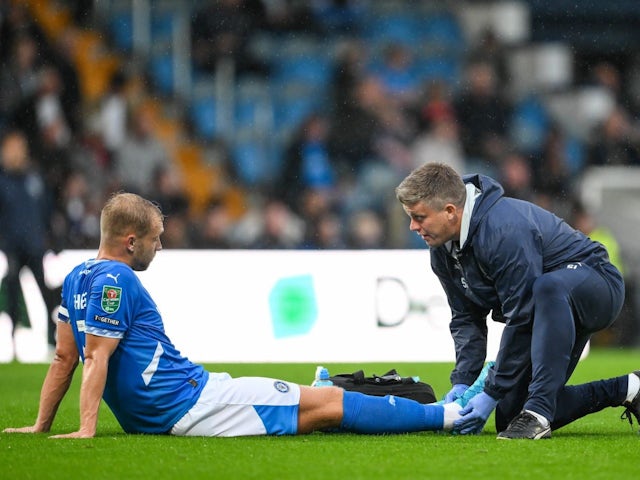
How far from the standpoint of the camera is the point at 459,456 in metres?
5.39

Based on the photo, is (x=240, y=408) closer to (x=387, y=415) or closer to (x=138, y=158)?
(x=387, y=415)

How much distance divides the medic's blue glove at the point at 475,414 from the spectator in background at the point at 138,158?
9844 millimetres

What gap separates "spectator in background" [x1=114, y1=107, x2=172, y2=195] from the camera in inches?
623

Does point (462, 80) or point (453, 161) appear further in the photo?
point (462, 80)

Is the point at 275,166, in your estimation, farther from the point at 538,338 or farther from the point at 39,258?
the point at 538,338

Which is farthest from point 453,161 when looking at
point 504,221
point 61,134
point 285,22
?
point 504,221

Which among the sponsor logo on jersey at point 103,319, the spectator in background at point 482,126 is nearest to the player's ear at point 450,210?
the sponsor logo on jersey at point 103,319

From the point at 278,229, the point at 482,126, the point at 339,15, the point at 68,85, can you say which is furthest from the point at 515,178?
the point at 68,85

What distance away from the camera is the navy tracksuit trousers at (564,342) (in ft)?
19.3

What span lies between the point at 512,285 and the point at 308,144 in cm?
1044

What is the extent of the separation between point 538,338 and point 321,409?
3.46ft

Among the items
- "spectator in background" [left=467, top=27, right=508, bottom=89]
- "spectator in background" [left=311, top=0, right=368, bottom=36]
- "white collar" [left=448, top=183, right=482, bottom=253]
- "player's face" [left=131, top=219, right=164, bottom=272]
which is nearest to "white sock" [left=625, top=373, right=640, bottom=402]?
"white collar" [left=448, top=183, right=482, bottom=253]

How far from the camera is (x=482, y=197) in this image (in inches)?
239

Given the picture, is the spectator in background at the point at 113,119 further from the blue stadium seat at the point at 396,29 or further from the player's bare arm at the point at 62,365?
the player's bare arm at the point at 62,365
